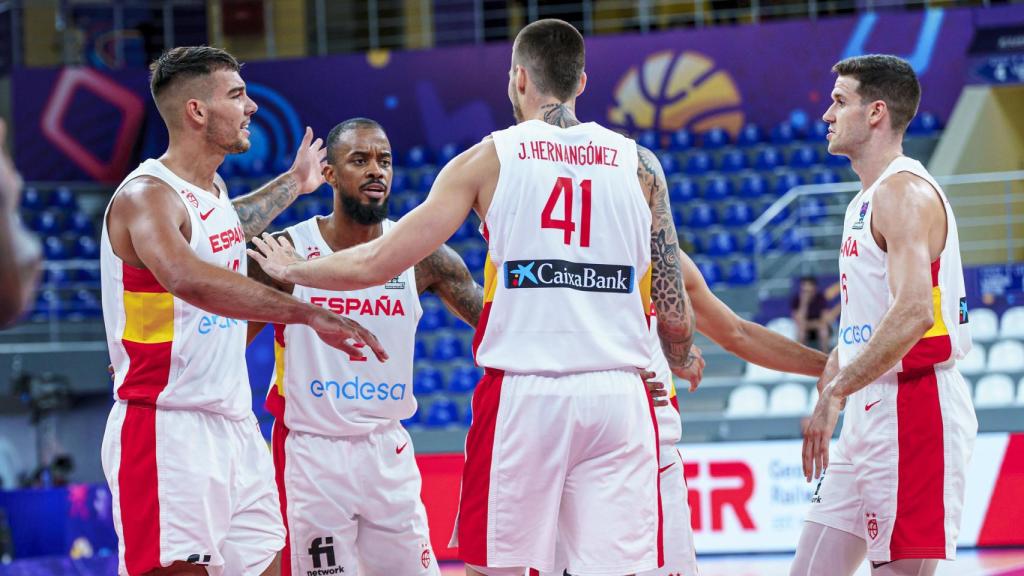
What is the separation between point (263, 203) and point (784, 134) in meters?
12.6

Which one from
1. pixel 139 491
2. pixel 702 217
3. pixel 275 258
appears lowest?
pixel 139 491

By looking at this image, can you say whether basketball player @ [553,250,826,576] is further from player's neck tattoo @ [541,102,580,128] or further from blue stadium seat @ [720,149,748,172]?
blue stadium seat @ [720,149,748,172]

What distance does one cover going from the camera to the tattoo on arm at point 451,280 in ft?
17.8

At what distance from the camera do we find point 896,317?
4.32 m

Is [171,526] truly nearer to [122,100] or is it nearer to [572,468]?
[572,468]

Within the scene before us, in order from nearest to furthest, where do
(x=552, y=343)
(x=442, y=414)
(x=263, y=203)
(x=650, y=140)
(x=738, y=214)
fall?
(x=552, y=343) < (x=263, y=203) < (x=442, y=414) < (x=738, y=214) < (x=650, y=140)

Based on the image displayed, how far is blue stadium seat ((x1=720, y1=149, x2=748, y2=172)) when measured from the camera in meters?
16.7

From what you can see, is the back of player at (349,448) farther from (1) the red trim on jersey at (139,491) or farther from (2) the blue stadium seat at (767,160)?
(2) the blue stadium seat at (767,160)

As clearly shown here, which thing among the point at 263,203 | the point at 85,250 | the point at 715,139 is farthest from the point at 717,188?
the point at 263,203

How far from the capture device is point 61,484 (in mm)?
13336

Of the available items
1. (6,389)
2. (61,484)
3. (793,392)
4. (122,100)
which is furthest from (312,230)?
(122,100)

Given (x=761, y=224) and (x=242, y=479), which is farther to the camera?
(x=761, y=224)

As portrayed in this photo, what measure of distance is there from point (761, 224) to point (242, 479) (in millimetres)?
11130

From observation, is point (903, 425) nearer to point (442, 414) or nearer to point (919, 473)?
point (919, 473)
